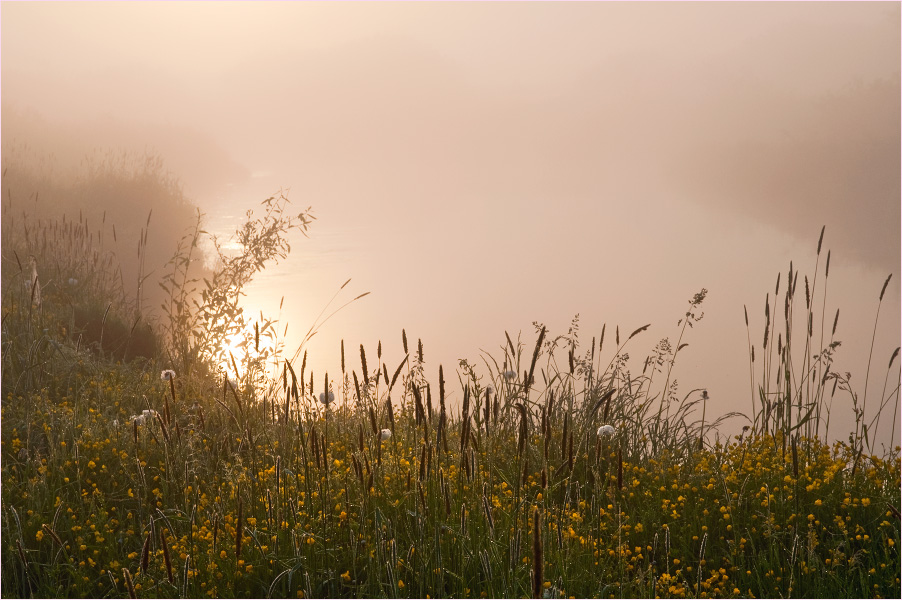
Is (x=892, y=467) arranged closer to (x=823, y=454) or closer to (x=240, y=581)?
(x=823, y=454)

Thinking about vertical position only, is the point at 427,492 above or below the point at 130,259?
below

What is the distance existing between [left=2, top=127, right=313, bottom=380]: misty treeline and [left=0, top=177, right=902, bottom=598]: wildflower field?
2.6 inches

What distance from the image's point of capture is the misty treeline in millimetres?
4500

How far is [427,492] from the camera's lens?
2574 mm

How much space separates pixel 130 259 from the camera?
307 inches

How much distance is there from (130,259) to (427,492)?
20.6ft

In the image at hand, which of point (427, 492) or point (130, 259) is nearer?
point (427, 492)

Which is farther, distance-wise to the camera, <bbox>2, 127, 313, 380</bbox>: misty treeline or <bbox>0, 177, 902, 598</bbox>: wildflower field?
<bbox>2, 127, 313, 380</bbox>: misty treeline

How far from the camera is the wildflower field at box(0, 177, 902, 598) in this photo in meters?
2.26

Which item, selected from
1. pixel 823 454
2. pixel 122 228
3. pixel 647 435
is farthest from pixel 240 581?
pixel 122 228

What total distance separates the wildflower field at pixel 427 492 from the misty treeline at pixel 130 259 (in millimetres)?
66

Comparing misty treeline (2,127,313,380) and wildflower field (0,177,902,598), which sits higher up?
misty treeline (2,127,313,380)

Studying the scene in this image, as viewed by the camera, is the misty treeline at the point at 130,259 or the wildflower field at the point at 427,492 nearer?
the wildflower field at the point at 427,492

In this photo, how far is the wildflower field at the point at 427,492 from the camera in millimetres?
2262
